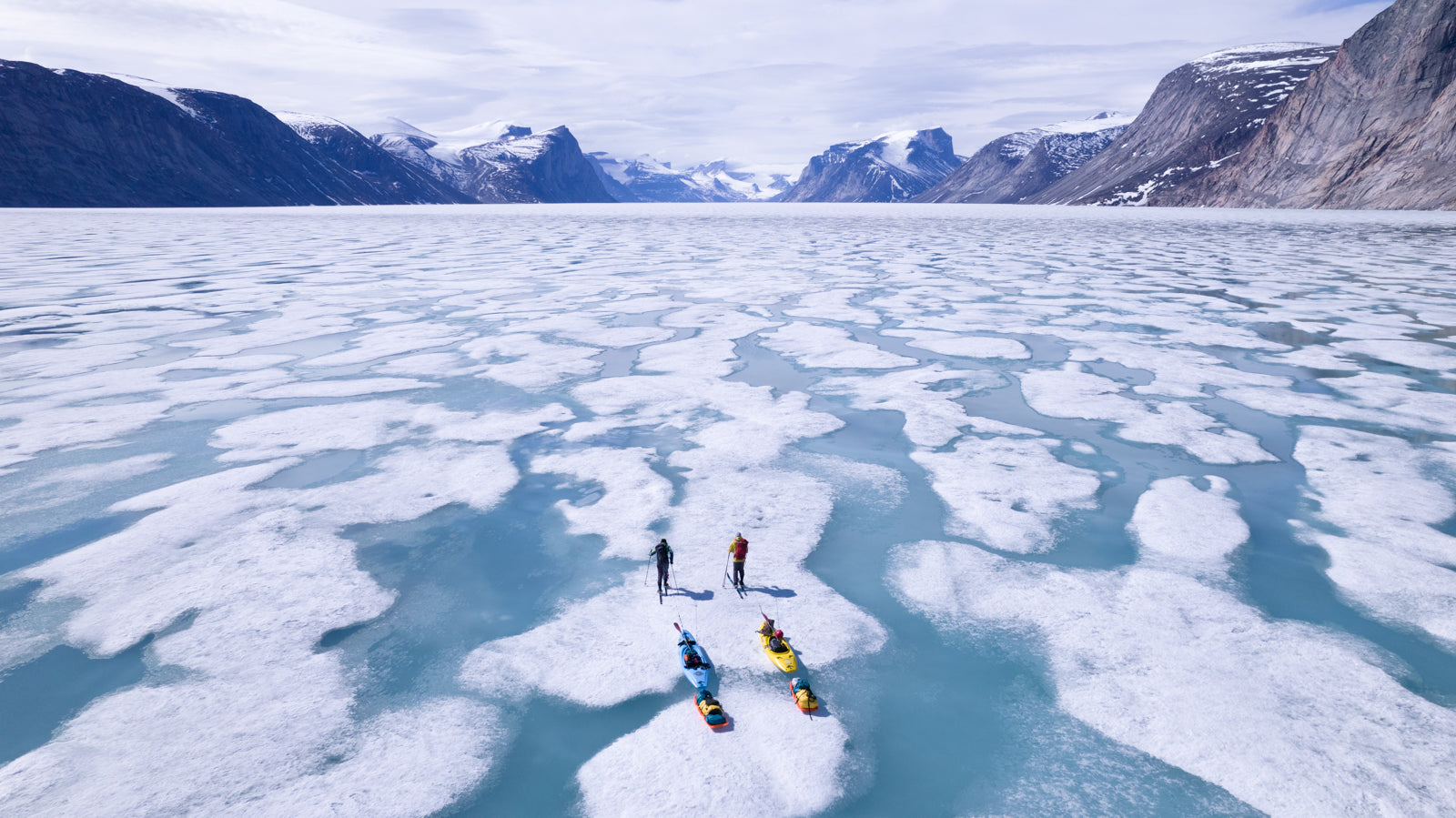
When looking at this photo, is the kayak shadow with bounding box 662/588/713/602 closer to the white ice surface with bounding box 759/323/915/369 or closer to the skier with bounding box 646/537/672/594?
the skier with bounding box 646/537/672/594

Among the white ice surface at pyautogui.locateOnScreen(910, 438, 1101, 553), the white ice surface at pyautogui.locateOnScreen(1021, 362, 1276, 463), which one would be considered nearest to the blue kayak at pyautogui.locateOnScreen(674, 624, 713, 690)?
the white ice surface at pyautogui.locateOnScreen(910, 438, 1101, 553)

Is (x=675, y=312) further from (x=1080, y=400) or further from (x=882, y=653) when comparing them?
(x=882, y=653)

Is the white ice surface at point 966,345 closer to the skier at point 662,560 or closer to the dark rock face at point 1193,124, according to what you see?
the skier at point 662,560

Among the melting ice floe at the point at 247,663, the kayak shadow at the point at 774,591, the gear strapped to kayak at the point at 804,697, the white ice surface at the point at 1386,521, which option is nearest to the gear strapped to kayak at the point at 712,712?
the gear strapped to kayak at the point at 804,697

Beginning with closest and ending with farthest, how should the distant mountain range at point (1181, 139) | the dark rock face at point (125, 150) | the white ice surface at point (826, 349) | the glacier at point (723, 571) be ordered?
the glacier at point (723, 571), the white ice surface at point (826, 349), the distant mountain range at point (1181, 139), the dark rock face at point (125, 150)

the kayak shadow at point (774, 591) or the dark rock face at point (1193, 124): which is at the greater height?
the dark rock face at point (1193, 124)
